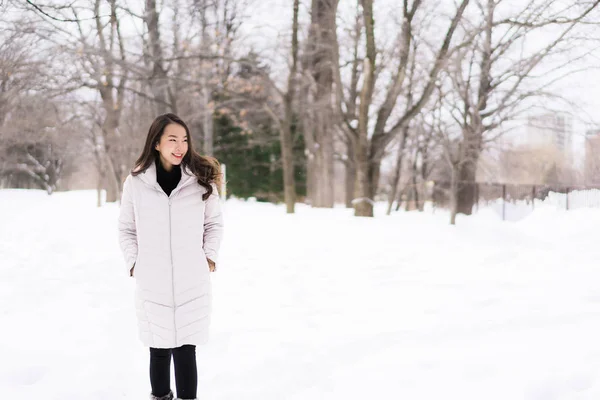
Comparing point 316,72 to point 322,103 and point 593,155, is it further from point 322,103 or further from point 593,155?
point 593,155

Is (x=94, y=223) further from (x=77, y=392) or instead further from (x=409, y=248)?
(x=77, y=392)

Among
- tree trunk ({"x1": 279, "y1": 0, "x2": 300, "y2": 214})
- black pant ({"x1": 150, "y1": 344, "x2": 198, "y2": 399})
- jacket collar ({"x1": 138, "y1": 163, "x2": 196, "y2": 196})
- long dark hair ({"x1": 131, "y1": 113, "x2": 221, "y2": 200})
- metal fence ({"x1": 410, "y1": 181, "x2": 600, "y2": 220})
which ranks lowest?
black pant ({"x1": 150, "y1": 344, "x2": 198, "y2": 399})

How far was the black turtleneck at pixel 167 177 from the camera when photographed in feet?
9.91

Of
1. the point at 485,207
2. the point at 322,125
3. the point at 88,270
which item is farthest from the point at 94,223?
the point at 485,207

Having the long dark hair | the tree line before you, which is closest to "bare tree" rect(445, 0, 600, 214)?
the tree line

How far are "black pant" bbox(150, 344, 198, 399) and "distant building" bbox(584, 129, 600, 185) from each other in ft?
46.2

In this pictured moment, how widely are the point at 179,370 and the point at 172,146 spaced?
1.28 metres

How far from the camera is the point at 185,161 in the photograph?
3.06 m

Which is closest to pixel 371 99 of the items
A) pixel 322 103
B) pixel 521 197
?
pixel 322 103

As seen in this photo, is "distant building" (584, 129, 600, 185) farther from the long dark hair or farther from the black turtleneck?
the black turtleneck

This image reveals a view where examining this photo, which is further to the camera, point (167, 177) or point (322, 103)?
point (322, 103)

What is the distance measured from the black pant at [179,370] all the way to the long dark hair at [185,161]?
0.91 meters

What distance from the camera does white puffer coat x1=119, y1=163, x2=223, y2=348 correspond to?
293 cm

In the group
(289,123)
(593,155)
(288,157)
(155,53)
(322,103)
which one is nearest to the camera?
(593,155)
